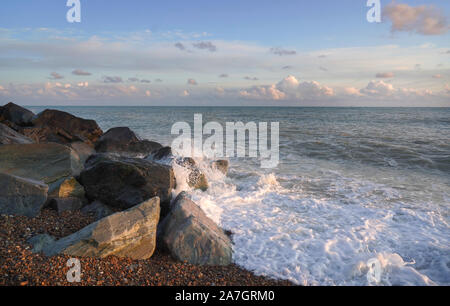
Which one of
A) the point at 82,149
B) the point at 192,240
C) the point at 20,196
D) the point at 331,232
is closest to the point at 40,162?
the point at 20,196

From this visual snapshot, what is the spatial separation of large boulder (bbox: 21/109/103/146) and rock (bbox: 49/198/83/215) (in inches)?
263

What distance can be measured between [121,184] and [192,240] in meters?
2.53

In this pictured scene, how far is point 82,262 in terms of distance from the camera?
13.0ft

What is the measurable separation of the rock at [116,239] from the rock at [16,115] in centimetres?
1204

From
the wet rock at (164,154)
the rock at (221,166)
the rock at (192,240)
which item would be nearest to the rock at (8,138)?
the wet rock at (164,154)

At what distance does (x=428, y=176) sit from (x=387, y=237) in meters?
6.35

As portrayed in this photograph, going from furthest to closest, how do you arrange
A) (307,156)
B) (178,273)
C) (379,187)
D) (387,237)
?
1. (307,156)
2. (379,187)
3. (387,237)
4. (178,273)

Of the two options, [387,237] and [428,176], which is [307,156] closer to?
[428,176]

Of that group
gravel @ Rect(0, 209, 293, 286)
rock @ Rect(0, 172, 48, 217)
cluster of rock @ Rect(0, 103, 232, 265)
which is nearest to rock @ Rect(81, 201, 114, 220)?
cluster of rock @ Rect(0, 103, 232, 265)

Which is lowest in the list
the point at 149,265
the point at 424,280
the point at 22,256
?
the point at 424,280

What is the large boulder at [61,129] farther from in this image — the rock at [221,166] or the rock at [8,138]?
the rock at [221,166]

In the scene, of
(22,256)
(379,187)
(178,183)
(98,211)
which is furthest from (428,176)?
(22,256)

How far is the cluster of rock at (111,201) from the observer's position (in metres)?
4.39
